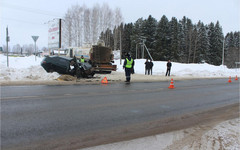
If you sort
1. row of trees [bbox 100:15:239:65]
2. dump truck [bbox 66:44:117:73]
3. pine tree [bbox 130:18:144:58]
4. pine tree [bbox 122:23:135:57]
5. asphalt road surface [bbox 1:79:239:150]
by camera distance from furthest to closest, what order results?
pine tree [bbox 122:23:135:57] → pine tree [bbox 130:18:144:58] → row of trees [bbox 100:15:239:65] → dump truck [bbox 66:44:117:73] → asphalt road surface [bbox 1:79:239:150]

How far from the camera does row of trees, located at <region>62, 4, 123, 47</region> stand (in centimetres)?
4528

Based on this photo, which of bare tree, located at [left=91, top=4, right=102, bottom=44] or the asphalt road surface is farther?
bare tree, located at [left=91, top=4, right=102, bottom=44]

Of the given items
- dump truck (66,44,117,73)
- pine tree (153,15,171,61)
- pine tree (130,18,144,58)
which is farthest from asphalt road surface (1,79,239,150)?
pine tree (130,18,144,58)

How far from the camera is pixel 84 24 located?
150ft

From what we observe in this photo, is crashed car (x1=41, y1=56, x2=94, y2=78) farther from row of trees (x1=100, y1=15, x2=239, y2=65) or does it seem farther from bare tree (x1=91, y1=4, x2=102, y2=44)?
row of trees (x1=100, y1=15, x2=239, y2=65)

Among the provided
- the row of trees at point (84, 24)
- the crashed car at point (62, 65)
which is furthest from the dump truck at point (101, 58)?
the row of trees at point (84, 24)

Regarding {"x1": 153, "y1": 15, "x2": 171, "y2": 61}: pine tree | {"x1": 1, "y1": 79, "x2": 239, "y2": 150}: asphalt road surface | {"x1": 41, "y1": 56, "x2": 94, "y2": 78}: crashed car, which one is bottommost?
{"x1": 1, "y1": 79, "x2": 239, "y2": 150}: asphalt road surface

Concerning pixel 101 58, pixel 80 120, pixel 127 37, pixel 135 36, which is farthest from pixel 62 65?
pixel 127 37

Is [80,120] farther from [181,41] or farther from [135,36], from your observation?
[135,36]

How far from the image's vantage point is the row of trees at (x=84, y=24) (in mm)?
45281

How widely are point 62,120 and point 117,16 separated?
45516 mm

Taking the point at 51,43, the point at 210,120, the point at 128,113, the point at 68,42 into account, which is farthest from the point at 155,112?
the point at 68,42

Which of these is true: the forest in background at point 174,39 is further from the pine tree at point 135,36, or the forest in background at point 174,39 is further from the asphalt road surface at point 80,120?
the asphalt road surface at point 80,120

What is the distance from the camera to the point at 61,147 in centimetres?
346
